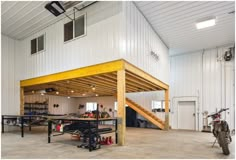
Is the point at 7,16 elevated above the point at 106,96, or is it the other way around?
the point at 7,16

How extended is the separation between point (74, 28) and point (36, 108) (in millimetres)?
10303

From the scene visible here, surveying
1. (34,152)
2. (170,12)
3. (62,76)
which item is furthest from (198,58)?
(34,152)

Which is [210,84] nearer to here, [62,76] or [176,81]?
[176,81]

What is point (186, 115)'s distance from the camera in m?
11.2

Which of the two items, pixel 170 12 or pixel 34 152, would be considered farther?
pixel 170 12

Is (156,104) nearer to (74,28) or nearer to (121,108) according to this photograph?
(121,108)

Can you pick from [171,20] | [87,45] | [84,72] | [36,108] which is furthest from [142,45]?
[36,108]

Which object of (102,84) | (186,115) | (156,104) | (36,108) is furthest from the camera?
(36,108)

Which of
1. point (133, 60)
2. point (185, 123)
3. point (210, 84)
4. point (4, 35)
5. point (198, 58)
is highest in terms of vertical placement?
point (4, 35)

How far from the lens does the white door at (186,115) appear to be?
11039 millimetres

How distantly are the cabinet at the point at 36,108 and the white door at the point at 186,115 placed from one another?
10340mm

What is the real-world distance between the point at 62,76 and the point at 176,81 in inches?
279

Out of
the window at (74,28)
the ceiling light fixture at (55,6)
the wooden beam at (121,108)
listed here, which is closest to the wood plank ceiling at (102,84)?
the wooden beam at (121,108)

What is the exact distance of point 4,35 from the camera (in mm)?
9477
